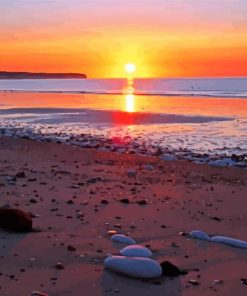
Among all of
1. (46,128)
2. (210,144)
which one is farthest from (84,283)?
(46,128)

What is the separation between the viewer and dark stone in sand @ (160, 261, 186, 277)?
498 cm

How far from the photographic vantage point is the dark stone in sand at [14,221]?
591cm

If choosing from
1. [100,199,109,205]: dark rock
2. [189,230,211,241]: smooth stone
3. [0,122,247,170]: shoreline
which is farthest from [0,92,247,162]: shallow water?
[189,230,211,241]: smooth stone

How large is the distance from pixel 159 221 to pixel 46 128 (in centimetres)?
1601

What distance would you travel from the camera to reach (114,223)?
262 inches

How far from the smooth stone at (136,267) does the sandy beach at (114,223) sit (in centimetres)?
6

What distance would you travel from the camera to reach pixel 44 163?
11.8m

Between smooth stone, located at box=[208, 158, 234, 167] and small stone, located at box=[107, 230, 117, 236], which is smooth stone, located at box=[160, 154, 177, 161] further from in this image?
small stone, located at box=[107, 230, 117, 236]

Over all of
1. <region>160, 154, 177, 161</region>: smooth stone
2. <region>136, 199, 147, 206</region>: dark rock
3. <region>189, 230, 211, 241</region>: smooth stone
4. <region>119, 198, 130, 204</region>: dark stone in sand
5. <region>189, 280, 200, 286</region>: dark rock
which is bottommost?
<region>189, 280, 200, 286</region>: dark rock

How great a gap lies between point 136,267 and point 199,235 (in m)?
1.47

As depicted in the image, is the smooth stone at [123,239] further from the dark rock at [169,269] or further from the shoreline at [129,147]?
the shoreline at [129,147]

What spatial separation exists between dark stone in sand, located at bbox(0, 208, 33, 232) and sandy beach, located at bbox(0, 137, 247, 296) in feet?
0.39

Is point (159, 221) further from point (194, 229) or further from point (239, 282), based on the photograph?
point (239, 282)

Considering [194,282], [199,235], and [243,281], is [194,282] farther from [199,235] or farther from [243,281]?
[199,235]
